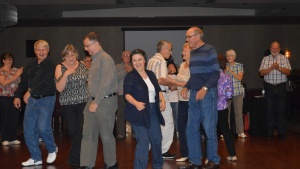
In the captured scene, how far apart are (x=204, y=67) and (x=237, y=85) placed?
3.73m

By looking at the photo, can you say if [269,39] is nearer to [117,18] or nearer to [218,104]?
[117,18]

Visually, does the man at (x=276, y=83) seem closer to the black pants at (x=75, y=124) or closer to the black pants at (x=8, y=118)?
the black pants at (x=75, y=124)

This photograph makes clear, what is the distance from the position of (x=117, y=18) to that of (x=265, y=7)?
4581 mm

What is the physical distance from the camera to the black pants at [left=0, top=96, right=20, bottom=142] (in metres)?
8.79

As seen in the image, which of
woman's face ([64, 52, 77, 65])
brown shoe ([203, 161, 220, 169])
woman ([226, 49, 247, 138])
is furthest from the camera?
woman ([226, 49, 247, 138])

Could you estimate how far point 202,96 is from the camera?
17.9 ft

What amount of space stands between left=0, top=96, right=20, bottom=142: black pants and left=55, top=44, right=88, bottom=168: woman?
10.8ft

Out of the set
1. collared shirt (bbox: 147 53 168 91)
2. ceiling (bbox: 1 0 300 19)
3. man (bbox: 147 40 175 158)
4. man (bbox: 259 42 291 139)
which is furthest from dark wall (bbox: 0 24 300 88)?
collared shirt (bbox: 147 53 168 91)

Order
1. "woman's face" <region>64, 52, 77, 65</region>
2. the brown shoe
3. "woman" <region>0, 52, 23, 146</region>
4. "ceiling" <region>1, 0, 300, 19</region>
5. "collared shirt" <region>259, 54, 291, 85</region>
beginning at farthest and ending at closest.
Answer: "ceiling" <region>1, 0, 300, 19</region> → "collared shirt" <region>259, 54, 291, 85</region> → "woman" <region>0, 52, 23, 146</region> → "woman's face" <region>64, 52, 77, 65</region> → the brown shoe

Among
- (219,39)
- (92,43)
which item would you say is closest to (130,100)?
(92,43)

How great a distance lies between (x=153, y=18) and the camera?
1564 cm

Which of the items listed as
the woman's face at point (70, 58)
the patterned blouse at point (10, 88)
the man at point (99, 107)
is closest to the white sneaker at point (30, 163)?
the man at point (99, 107)


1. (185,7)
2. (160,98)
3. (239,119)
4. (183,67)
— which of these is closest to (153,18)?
(185,7)

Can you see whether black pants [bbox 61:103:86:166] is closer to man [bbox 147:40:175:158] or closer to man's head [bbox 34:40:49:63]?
man's head [bbox 34:40:49:63]
